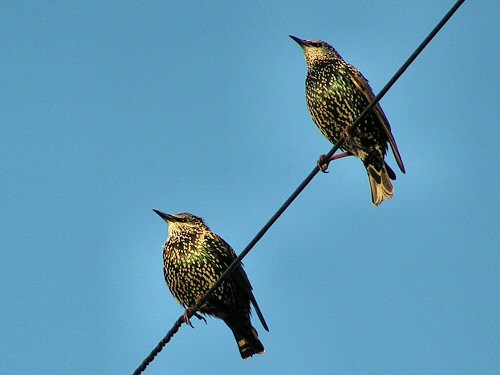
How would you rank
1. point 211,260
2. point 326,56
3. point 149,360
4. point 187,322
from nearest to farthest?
1. point 149,360
2. point 187,322
3. point 211,260
4. point 326,56

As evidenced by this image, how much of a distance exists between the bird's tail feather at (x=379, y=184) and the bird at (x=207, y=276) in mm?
1331

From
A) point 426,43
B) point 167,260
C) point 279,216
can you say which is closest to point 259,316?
point 167,260

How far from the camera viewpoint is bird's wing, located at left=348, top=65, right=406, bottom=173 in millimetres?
8367

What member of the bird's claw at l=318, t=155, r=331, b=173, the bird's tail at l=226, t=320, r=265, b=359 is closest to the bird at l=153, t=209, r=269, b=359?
the bird's tail at l=226, t=320, r=265, b=359

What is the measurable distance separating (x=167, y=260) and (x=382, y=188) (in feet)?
6.44

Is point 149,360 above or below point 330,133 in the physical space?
below

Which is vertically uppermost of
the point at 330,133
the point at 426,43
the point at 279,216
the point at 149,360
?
the point at 426,43

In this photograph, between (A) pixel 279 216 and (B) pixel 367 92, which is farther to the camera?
(B) pixel 367 92

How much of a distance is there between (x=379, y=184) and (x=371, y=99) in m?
0.74

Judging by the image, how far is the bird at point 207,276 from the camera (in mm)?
8367

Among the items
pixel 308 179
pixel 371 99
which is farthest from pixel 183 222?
pixel 308 179

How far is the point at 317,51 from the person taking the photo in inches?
358

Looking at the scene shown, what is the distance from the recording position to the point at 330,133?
28.4 ft

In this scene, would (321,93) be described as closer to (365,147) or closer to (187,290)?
(365,147)
